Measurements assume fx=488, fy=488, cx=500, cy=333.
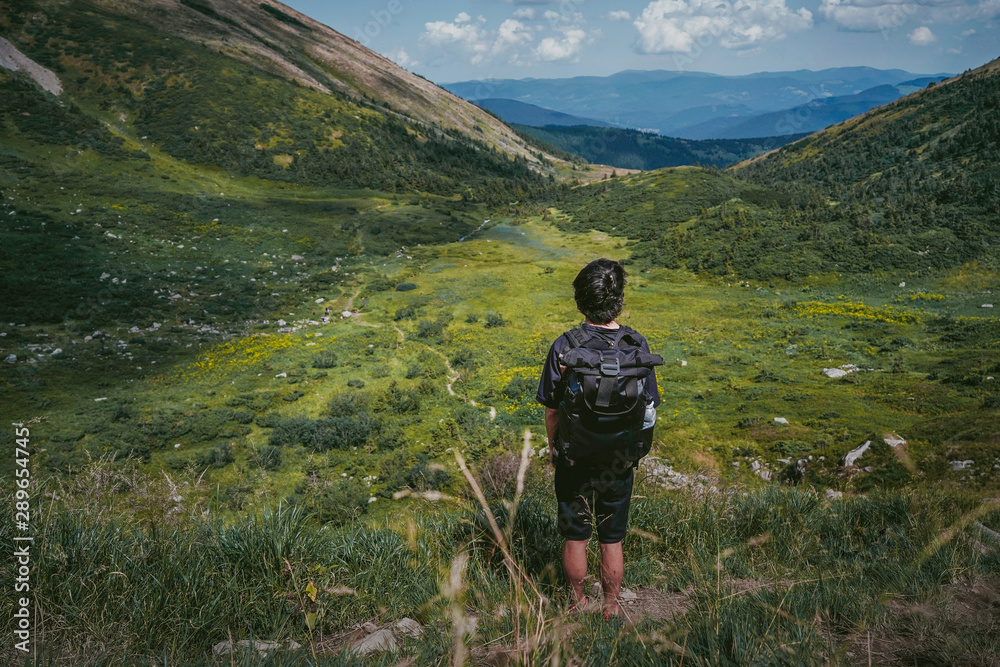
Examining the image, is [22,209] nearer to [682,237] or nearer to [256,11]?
[682,237]

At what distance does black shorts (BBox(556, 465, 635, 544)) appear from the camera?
3545 millimetres

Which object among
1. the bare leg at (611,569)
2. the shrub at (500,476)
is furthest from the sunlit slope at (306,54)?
the bare leg at (611,569)

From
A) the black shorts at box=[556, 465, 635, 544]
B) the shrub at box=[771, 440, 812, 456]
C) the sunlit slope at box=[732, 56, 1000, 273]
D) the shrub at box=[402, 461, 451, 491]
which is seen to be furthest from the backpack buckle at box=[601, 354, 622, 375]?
the sunlit slope at box=[732, 56, 1000, 273]

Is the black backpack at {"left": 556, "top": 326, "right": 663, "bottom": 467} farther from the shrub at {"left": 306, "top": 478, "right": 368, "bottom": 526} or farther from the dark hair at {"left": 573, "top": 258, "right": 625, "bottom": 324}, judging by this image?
the shrub at {"left": 306, "top": 478, "right": 368, "bottom": 526}

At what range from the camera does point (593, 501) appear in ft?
11.6

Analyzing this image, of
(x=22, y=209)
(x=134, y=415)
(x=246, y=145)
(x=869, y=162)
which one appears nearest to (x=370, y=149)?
(x=246, y=145)

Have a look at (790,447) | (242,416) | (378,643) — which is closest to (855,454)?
(790,447)

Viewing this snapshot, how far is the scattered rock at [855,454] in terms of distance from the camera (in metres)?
9.45

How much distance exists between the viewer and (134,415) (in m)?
13.9

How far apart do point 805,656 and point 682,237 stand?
3906cm

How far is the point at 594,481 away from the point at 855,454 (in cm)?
897

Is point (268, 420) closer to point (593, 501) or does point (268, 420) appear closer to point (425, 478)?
point (425, 478)

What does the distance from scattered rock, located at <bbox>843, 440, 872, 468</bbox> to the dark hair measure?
28.3 ft

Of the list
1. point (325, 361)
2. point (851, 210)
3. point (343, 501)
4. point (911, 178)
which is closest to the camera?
point (343, 501)
